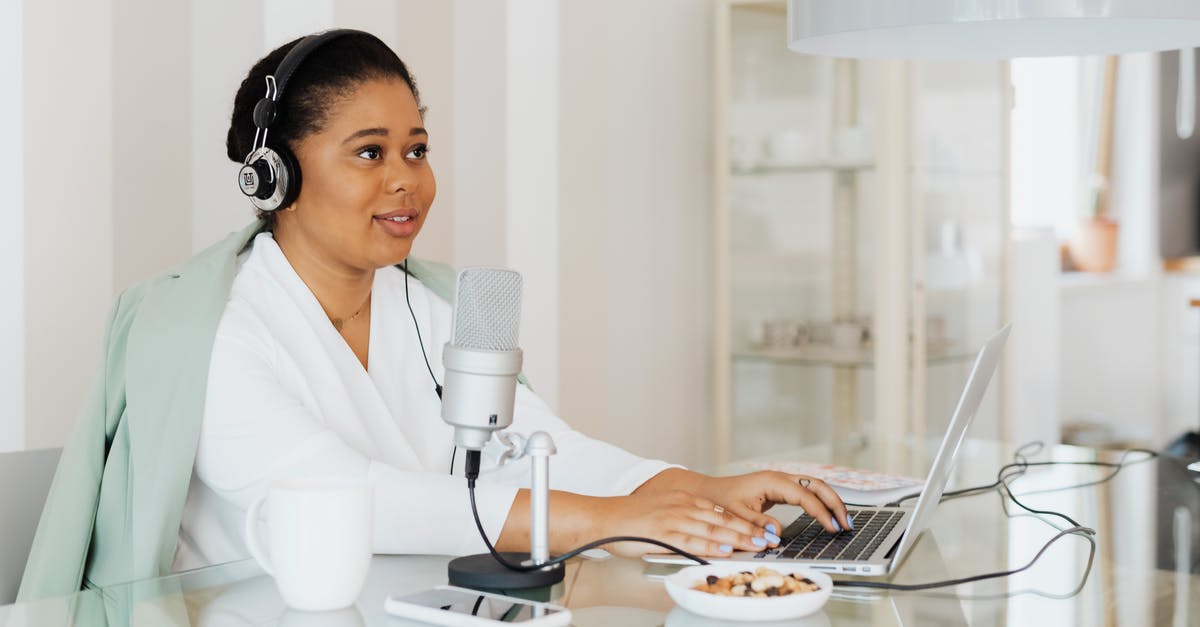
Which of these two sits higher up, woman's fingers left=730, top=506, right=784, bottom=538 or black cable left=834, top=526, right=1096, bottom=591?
woman's fingers left=730, top=506, right=784, bottom=538

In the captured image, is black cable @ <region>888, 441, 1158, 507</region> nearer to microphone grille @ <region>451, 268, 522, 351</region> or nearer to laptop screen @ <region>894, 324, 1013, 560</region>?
laptop screen @ <region>894, 324, 1013, 560</region>

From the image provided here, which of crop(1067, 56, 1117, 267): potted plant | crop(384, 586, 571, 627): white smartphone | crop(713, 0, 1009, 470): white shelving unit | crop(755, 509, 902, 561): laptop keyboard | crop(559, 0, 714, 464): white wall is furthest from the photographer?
crop(1067, 56, 1117, 267): potted plant

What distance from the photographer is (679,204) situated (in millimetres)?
3834

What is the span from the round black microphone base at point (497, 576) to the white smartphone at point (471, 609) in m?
0.03

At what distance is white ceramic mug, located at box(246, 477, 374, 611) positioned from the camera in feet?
3.76

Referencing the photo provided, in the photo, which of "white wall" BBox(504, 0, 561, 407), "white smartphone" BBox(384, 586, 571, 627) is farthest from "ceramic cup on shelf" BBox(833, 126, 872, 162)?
"white smartphone" BBox(384, 586, 571, 627)

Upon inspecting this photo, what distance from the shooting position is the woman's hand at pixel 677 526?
140cm

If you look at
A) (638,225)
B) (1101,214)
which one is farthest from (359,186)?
(1101,214)

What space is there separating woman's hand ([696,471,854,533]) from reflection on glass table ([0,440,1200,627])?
10cm

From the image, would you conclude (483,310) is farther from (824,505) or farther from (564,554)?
(824,505)

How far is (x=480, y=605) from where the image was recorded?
1173 mm

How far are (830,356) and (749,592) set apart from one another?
8.70 ft

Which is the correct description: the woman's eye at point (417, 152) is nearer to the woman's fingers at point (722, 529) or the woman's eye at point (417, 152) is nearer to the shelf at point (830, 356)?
the woman's fingers at point (722, 529)

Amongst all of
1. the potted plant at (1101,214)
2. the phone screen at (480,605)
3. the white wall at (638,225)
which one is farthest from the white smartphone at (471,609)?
the potted plant at (1101,214)
